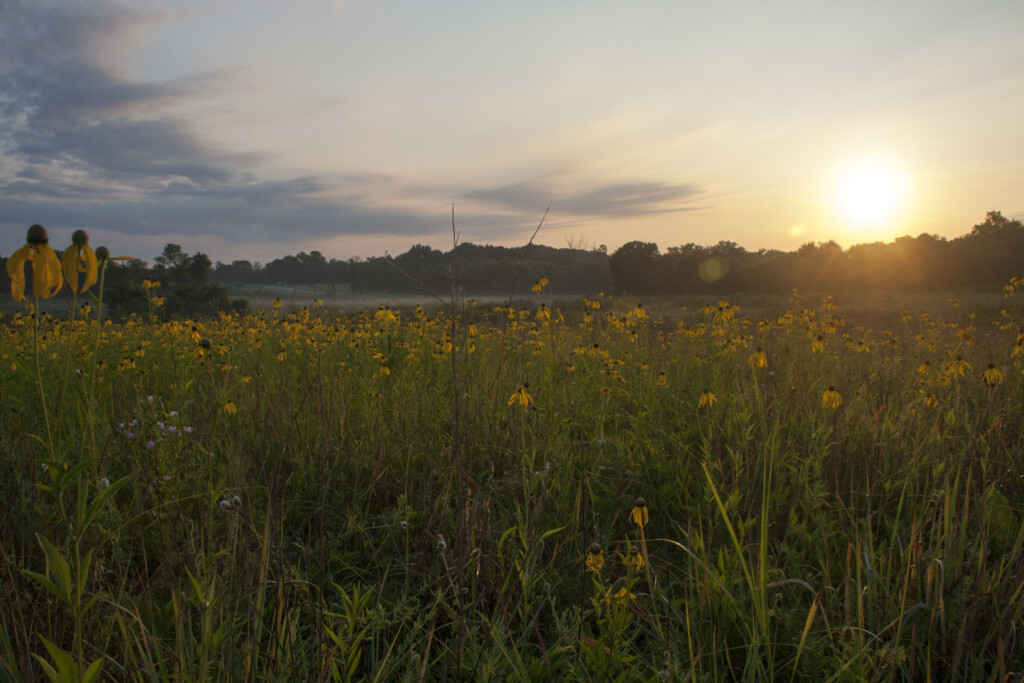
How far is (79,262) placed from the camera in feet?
3.99

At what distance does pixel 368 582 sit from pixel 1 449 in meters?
1.54

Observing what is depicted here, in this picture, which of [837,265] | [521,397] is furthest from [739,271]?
[521,397]

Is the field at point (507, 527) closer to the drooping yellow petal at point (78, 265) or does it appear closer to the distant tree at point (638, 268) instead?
the drooping yellow petal at point (78, 265)

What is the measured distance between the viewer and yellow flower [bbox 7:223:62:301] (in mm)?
1199

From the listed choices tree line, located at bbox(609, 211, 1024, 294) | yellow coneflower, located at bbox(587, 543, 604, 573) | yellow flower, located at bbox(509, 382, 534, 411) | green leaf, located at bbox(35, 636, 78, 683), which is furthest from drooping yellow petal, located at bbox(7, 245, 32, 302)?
tree line, located at bbox(609, 211, 1024, 294)

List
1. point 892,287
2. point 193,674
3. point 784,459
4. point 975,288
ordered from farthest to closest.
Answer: point 892,287
point 975,288
point 784,459
point 193,674

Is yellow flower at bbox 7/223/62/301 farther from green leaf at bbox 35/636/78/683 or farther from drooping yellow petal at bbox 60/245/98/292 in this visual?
green leaf at bbox 35/636/78/683

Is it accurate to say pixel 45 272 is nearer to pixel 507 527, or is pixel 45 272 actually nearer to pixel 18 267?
pixel 18 267

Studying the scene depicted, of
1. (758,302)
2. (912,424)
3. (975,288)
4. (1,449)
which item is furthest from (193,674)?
(975,288)

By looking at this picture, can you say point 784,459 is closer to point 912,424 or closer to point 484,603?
point 912,424

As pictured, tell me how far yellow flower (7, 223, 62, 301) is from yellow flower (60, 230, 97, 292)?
0.03 meters

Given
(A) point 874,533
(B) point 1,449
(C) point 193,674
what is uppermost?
(B) point 1,449

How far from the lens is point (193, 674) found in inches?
47.6

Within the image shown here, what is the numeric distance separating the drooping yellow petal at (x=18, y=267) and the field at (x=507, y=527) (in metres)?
0.19
